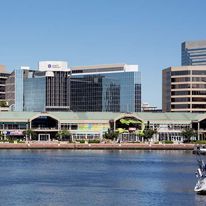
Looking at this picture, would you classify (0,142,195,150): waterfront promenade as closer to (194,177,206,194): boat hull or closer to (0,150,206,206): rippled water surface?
(0,150,206,206): rippled water surface

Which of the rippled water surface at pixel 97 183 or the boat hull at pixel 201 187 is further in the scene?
the boat hull at pixel 201 187

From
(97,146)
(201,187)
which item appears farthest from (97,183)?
(97,146)

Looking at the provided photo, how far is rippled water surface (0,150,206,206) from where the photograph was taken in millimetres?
77062

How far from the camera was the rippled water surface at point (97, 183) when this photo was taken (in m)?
77.1

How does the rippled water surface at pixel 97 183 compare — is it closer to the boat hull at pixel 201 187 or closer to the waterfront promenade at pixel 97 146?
the boat hull at pixel 201 187

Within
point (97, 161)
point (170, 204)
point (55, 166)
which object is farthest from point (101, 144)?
point (170, 204)

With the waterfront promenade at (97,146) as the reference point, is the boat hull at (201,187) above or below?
below

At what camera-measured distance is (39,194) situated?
81.2m

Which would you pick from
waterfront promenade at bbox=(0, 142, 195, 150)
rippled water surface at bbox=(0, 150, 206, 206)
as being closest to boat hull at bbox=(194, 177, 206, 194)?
rippled water surface at bbox=(0, 150, 206, 206)

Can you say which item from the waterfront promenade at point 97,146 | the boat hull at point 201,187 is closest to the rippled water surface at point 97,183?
the boat hull at point 201,187

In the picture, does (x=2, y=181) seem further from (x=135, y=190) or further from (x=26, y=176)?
(x=135, y=190)

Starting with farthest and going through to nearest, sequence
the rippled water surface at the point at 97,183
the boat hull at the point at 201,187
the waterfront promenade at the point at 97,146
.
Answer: the waterfront promenade at the point at 97,146
the boat hull at the point at 201,187
the rippled water surface at the point at 97,183

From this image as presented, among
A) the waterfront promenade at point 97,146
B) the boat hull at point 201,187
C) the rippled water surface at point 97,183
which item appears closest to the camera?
the rippled water surface at point 97,183

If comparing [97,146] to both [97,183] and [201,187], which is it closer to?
[97,183]
